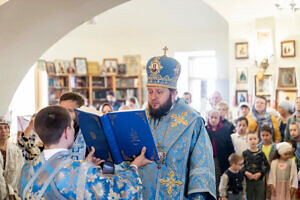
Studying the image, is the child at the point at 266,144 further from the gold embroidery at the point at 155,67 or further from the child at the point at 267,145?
the gold embroidery at the point at 155,67

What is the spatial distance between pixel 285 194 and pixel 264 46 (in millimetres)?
4531

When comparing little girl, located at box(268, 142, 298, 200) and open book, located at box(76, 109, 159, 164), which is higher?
open book, located at box(76, 109, 159, 164)

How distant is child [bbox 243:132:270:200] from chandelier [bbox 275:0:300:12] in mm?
3493

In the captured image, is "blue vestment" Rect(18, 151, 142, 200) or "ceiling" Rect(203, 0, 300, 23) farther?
"ceiling" Rect(203, 0, 300, 23)

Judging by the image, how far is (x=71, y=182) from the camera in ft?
6.71

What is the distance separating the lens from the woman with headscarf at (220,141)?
212 inches

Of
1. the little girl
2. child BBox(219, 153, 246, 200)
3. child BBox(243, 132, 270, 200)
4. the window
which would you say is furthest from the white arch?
the window

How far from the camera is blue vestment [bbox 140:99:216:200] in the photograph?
2717 mm

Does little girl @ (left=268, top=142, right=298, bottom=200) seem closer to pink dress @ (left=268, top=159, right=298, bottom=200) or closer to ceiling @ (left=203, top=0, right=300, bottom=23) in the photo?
pink dress @ (left=268, top=159, right=298, bottom=200)

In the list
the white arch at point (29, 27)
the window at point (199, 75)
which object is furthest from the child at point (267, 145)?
the window at point (199, 75)

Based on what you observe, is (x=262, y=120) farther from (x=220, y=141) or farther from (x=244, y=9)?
(x=244, y=9)

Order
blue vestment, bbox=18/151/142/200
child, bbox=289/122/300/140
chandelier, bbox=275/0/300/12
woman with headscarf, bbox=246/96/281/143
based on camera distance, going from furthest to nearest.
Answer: chandelier, bbox=275/0/300/12, woman with headscarf, bbox=246/96/281/143, child, bbox=289/122/300/140, blue vestment, bbox=18/151/142/200

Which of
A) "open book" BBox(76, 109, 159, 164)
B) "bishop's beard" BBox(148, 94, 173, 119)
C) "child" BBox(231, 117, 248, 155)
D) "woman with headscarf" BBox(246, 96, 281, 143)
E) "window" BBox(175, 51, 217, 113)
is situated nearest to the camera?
"open book" BBox(76, 109, 159, 164)

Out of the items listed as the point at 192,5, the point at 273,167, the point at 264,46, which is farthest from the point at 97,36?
the point at 273,167
